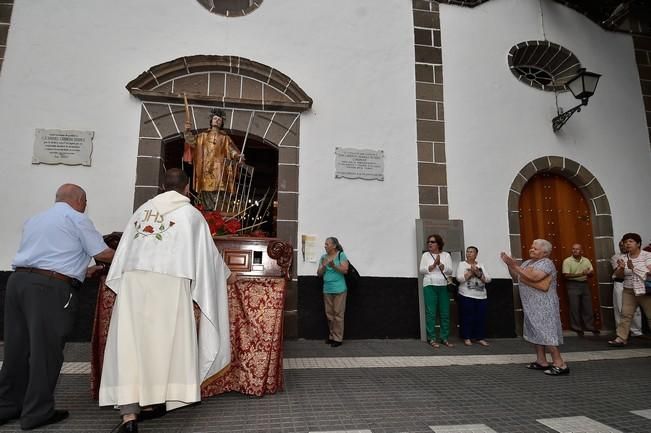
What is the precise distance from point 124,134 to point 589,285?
24.2 feet

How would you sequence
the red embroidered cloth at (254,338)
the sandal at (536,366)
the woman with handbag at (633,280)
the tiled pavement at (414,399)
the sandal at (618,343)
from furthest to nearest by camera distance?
the sandal at (618,343) < the woman with handbag at (633,280) < the sandal at (536,366) < the red embroidered cloth at (254,338) < the tiled pavement at (414,399)

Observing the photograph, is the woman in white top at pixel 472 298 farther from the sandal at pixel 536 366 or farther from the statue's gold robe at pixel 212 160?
the statue's gold robe at pixel 212 160

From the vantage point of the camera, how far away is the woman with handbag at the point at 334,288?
192 inches

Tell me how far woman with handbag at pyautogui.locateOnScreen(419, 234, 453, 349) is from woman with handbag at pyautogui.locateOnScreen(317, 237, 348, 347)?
110cm

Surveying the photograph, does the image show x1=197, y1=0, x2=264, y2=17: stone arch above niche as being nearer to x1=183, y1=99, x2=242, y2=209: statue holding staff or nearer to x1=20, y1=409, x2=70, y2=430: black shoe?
x1=183, y1=99, x2=242, y2=209: statue holding staff

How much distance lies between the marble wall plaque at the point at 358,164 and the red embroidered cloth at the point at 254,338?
2.96m

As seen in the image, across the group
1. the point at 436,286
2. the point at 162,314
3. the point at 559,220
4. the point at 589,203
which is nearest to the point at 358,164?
the point at 436,286

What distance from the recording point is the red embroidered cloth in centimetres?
284

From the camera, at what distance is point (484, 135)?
20.0 feet

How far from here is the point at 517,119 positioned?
625 cm

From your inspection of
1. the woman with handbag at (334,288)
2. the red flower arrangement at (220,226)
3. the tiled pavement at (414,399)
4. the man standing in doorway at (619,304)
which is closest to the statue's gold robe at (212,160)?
the red flower arrangement at (220,226)

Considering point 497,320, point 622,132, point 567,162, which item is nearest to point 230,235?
point 497,320

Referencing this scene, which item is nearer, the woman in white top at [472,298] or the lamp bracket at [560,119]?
the woman in white top at [472,298]

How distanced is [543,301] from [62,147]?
593cm
